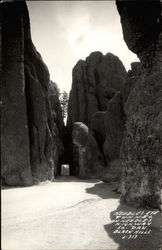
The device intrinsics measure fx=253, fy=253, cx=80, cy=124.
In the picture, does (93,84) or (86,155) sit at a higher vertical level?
(93,84)

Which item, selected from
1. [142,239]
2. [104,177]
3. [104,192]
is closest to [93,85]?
[104,177]

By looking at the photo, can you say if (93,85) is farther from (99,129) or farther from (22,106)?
(22,106)

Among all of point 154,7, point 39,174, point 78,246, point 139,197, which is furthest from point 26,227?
point 39,174

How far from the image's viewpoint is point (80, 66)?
34.3 meters

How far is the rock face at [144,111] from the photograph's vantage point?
682 centimetres

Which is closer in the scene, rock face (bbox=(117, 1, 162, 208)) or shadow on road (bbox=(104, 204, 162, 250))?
shadow on road (bbox=(104, 204, 162, 250))

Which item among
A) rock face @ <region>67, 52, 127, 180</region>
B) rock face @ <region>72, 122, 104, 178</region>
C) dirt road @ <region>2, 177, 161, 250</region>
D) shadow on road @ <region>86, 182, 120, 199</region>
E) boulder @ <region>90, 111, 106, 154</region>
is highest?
rock face @ <region>67, 52, 127, 180</region>

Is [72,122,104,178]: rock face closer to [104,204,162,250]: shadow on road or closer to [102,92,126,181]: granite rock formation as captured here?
[102,92,126,181]: granite rock formation

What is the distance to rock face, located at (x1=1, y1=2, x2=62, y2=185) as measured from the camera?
40.3 ft

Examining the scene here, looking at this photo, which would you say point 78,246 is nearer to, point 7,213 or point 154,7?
point 7,213

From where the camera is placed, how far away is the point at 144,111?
7426 millimetres

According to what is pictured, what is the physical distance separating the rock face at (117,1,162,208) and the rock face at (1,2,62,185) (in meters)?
5.57

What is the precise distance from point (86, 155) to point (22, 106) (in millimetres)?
9114

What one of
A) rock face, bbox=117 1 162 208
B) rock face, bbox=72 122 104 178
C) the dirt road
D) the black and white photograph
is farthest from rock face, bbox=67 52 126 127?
the dirt road
